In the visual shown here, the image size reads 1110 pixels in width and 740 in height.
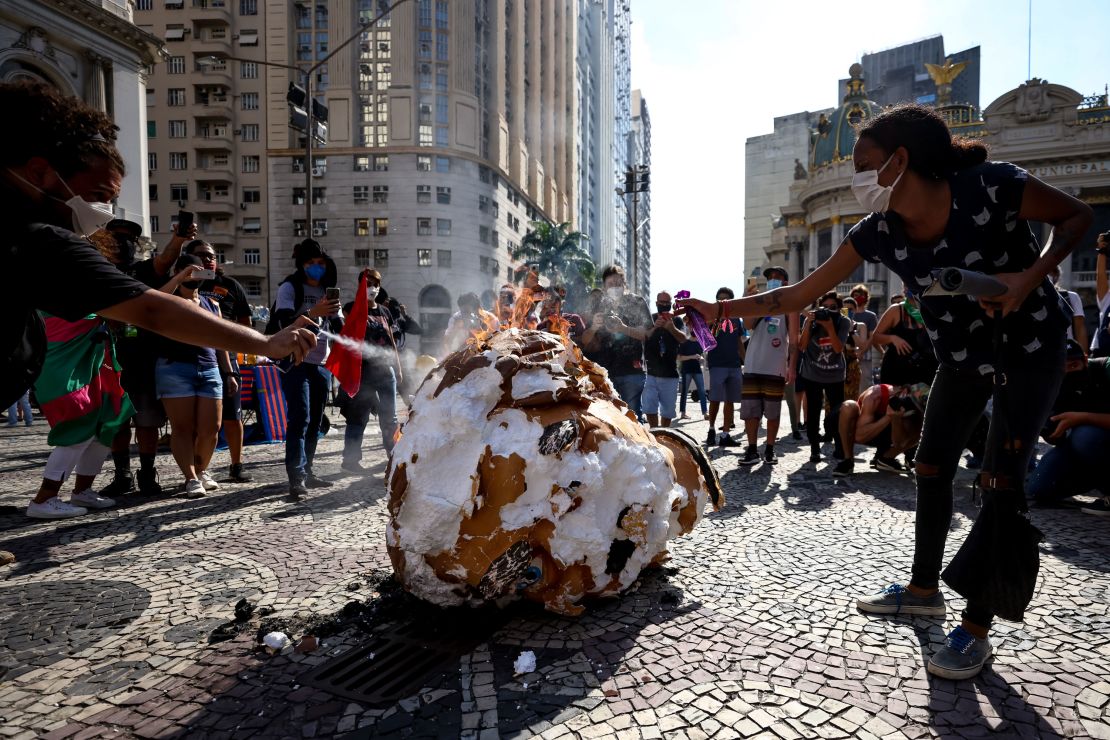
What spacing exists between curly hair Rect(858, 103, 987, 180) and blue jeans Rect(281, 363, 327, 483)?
4767mm

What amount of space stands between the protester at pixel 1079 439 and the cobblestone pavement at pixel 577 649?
629mm

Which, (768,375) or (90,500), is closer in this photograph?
(90,500)

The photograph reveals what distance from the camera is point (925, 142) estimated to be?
8.70ft

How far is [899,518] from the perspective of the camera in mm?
4738

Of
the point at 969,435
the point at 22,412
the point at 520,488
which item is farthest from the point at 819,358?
the point at 22,412

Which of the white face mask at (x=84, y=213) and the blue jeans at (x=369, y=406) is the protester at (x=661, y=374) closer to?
the blue jeans at (x=369, y=406)

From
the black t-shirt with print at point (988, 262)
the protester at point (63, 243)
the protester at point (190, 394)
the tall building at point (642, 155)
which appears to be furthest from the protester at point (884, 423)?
the tall building at point (642, 155)

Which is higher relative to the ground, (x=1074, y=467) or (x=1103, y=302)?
(x=1103, y=302)

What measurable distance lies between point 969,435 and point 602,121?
369 ft

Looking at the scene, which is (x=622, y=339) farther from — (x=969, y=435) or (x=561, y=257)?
(x=561, y=257)

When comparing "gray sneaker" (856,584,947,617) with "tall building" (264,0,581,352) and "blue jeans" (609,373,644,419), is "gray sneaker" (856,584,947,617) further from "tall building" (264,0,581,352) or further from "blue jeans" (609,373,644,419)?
"tall building" (264,0,581,352)

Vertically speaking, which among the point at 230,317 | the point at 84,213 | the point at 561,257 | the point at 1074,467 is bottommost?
the point at 1074,467

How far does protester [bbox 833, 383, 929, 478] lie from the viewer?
20.6 feet

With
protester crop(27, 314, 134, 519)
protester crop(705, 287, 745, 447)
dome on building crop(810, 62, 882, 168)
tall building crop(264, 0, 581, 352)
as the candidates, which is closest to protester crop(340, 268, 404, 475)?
protester crop(27, 314, 134, 519)
